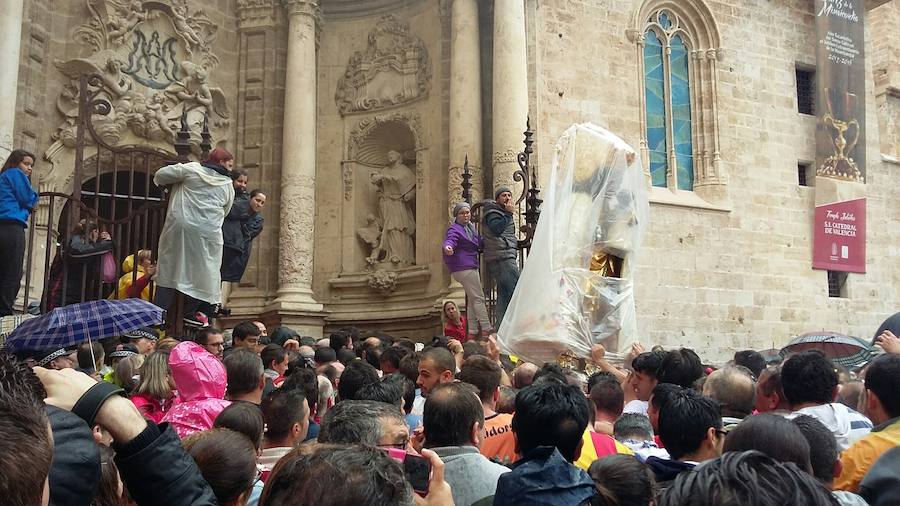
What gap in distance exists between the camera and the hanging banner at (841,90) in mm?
18609

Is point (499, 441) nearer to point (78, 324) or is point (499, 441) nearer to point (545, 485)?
point (545, 485)

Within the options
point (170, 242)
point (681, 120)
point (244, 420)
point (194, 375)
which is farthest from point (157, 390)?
point (681, 120)

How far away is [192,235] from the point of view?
1010cm

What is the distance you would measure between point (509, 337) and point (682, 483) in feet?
23.9

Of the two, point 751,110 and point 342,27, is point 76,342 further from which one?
point 751,110

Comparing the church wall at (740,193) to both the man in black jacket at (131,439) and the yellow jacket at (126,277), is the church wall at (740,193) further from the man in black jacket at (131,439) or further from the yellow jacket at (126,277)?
the man in black jacket at (131,439)

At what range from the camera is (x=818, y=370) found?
4621 millimetres

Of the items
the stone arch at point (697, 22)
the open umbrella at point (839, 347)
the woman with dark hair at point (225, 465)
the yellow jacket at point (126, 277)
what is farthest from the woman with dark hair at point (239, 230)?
the stone arch at point (697, 22)

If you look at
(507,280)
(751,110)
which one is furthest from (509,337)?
(751,110)

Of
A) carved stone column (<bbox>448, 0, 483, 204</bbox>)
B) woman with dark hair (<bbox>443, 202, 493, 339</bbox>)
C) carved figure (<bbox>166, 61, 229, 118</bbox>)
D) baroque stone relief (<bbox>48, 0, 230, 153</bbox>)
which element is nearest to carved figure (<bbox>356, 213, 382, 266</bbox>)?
carved stone column (<bbox>448, 0, 483, 204</bbox>)

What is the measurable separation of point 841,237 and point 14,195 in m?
Result: 15.1

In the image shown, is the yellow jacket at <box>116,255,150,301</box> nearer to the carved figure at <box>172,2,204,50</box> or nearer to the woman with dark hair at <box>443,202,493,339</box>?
the woman with dark hair at <box>443,202,493,339</box>

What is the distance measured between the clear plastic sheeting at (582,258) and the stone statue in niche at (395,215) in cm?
656

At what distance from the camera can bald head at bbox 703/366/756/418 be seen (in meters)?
4.60
